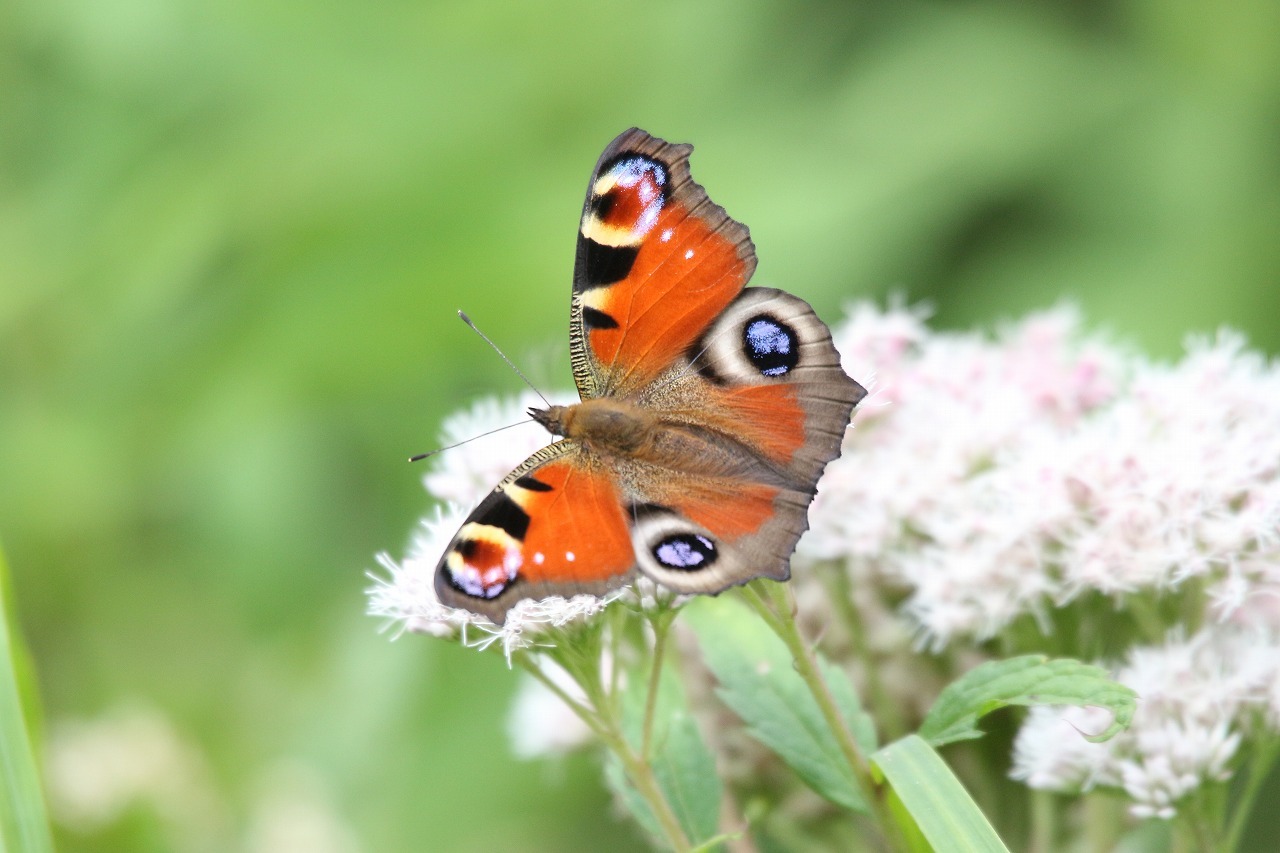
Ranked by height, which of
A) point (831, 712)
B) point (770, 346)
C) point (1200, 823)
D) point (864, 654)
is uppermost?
point (770, 346)

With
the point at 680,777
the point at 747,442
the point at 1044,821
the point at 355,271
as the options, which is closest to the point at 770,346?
the point at 747,442

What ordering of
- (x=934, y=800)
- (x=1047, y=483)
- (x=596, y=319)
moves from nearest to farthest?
A: (x=934, y=800), (x=1047, y=483), (x=596, y=319)

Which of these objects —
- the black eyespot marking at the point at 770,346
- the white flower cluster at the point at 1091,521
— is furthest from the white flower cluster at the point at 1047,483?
the black eyespot marking at the point at 770,346

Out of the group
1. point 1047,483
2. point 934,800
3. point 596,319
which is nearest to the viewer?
point 934,800

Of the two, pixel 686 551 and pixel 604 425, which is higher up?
pixel 604 425

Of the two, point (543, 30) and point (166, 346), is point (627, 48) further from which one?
point (166, 346)

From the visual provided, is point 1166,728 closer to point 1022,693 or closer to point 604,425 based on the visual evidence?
point 1022,693

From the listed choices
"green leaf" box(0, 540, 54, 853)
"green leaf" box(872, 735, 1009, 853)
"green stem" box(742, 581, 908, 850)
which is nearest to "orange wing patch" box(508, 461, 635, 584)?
"green stem" box(742, 581, 908, 850)

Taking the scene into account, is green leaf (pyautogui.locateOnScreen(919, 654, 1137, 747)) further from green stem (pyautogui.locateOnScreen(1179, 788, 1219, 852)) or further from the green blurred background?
the green blurred background
